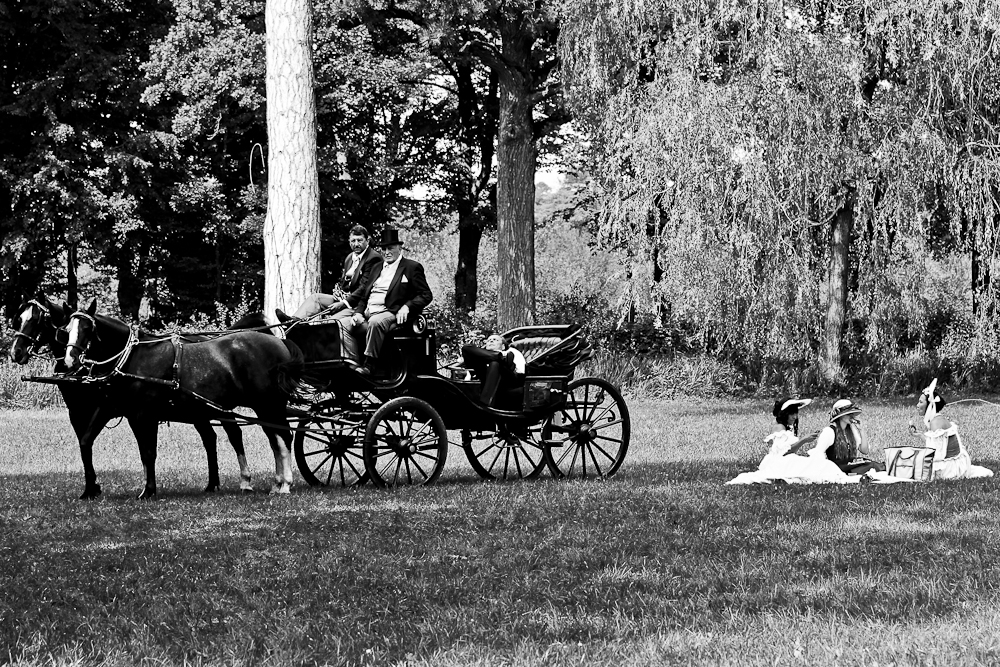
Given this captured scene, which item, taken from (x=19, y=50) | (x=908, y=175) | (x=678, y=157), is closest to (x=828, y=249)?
(x=908, y=175)

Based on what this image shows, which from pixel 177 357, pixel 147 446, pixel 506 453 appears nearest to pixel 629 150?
pixel 506 453

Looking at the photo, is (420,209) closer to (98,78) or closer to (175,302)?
(175,302)

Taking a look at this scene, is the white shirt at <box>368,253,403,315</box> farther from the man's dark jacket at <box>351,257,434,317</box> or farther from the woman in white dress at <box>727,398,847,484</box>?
the woman in white dress at <box>727,398,847,484</box>

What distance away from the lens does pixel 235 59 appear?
97.4 ft

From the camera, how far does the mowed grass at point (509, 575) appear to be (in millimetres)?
5469

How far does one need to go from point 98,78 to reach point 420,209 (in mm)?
10764

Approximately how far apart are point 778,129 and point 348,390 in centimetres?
1403

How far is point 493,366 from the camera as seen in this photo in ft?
39.6

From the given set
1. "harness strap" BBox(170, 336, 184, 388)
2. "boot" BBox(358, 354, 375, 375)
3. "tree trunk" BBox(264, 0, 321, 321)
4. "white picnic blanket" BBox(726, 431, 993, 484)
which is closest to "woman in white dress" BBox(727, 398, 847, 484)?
"white picnic blanket" BBox(726, 431, 993, 484)

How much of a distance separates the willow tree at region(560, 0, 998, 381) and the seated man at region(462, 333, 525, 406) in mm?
12203

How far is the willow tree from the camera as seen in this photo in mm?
23547

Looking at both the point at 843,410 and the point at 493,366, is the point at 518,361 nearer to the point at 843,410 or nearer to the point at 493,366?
the point at 493,366

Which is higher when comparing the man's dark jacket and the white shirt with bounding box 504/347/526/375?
the man's dark jacket

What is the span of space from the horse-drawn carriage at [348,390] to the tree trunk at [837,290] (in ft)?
46.9
